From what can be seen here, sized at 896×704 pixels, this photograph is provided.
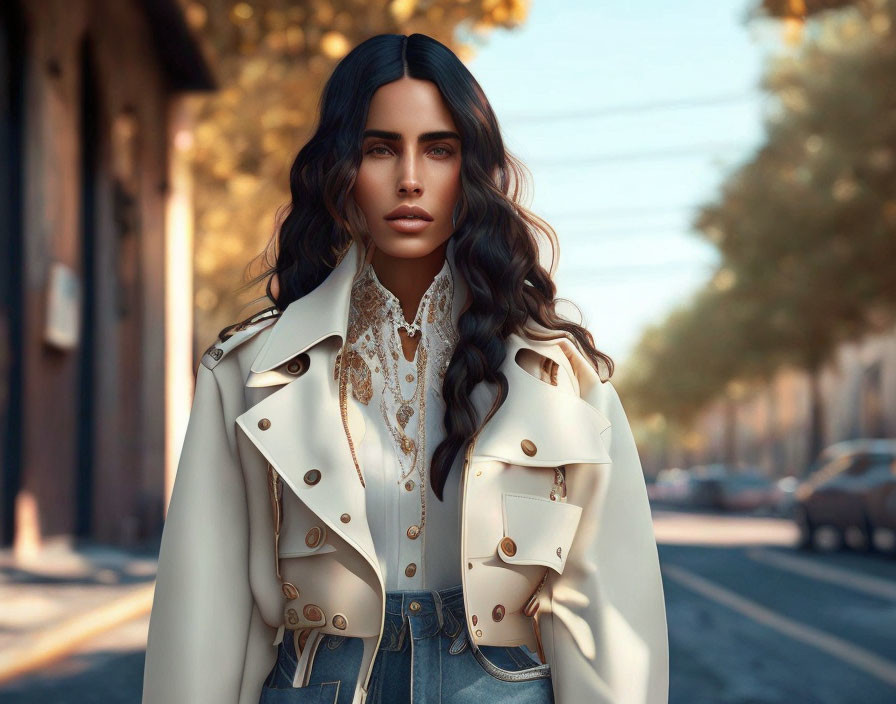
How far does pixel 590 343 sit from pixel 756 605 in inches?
409

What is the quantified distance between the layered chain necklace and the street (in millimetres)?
5027

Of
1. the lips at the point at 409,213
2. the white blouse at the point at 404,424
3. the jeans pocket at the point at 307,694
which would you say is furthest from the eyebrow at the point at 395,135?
the jeans pocket at the point at 307,694

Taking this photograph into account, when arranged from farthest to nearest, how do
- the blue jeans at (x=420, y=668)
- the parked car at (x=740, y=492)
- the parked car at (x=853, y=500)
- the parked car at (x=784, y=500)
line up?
the parked car at (x=740, y=492), the parked car at (x=784, y=500), the parked car at (x=853, y=500), the blue jeans at (x=420, y=668)

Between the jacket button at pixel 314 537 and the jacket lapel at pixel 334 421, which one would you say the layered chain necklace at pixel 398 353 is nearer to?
the jacket lapel at pixel 334 421

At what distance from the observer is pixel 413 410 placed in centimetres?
219

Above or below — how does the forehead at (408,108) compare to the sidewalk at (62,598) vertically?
above

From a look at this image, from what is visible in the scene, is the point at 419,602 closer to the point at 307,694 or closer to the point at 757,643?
the point at 307,694

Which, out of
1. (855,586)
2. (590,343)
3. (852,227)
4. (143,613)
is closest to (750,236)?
(852,227)

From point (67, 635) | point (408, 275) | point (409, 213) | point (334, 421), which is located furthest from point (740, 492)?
point (334, 421)

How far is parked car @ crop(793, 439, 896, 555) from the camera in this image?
59.2ft

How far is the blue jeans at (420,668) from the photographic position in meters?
1.99

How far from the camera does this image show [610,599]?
2.05 m

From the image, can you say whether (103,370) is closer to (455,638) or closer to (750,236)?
(455,638)

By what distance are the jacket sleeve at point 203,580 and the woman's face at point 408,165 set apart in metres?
0.42
